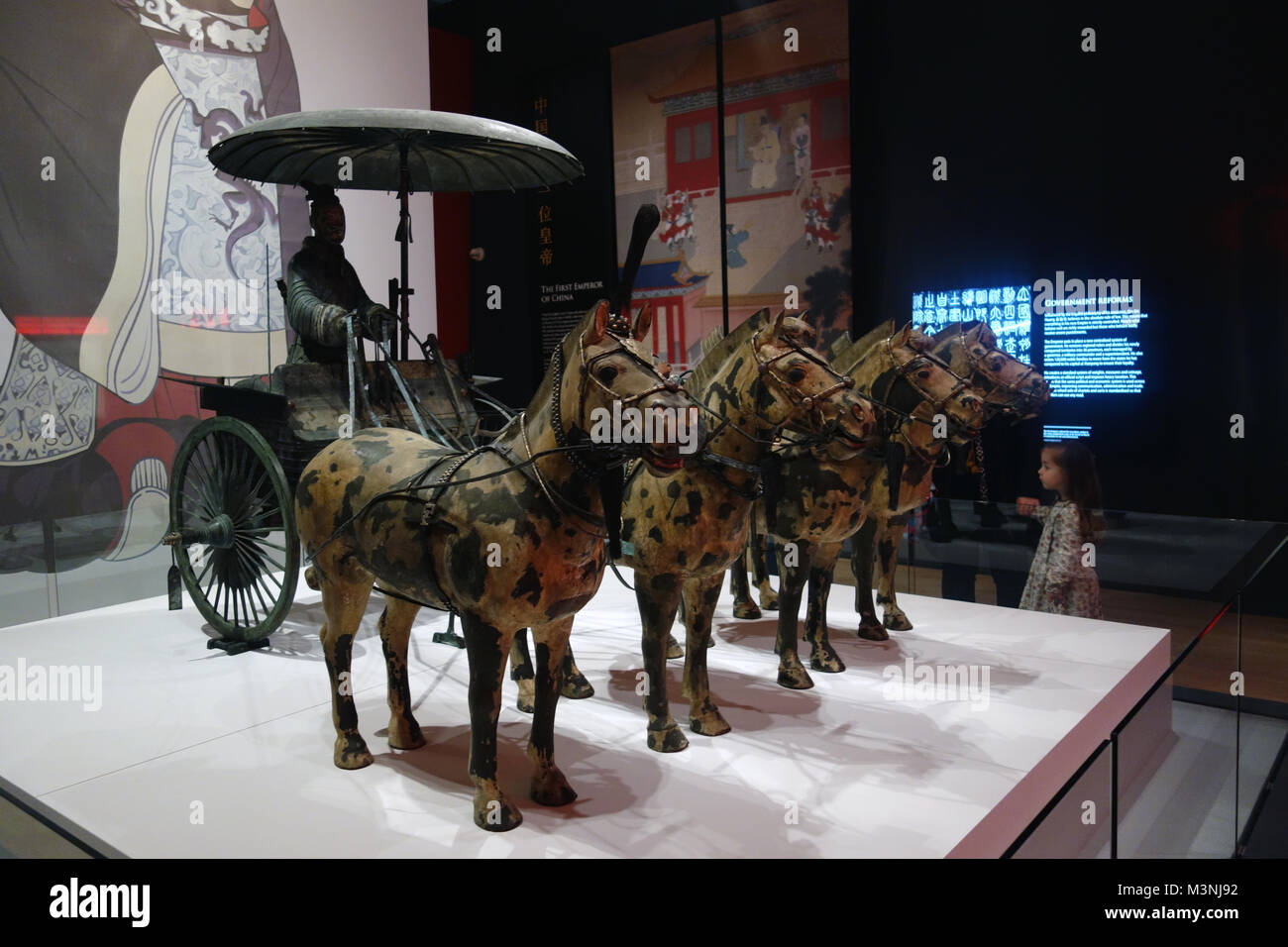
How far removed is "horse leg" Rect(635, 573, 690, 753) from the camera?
3.54m

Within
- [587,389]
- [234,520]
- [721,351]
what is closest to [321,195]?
[234,520]

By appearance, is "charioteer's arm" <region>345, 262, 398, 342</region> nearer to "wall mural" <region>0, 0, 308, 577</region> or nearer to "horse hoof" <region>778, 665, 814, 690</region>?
"wall mural" <region>0, 0, 308, 577</region>

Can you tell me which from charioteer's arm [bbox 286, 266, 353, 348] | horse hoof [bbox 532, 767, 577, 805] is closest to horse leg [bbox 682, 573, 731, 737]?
horse hoof [bbox 532, 767, 577, 805]

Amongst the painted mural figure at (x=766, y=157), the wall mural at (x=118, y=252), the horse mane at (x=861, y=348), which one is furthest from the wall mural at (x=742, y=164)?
the wall mural at (x=118, y=252)

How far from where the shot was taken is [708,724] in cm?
379

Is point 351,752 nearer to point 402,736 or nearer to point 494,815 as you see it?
point 402,736

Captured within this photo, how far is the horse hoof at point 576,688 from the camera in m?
4.30

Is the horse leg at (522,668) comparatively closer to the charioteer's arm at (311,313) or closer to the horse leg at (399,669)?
the horse leg at (399,669)

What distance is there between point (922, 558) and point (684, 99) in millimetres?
4421

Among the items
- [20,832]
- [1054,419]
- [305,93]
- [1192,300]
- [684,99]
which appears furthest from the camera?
[684,99]

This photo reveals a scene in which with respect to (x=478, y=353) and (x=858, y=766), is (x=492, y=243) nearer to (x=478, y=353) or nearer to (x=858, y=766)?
(x=478, y=353)

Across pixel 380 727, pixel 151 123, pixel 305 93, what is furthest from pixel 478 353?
pixel 380 727

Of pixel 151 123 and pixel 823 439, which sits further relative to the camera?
pixel 151 123

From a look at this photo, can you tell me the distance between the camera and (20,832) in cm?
341
